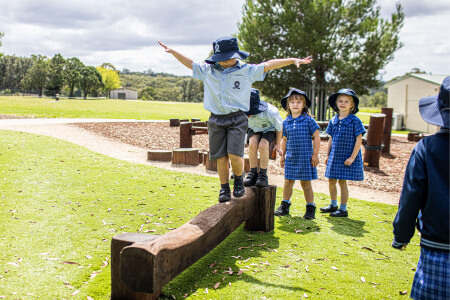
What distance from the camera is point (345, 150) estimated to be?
592 centimetres

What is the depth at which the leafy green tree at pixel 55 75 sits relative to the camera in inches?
3248

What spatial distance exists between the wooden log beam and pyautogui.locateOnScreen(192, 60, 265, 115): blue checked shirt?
122cm

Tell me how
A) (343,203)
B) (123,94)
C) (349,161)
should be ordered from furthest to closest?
(123,94) → (343,203) → (349,161)

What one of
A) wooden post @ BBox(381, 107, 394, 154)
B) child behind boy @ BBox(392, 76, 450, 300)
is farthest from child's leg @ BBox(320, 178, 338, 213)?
wooden post @ BBox(381, 107, 394, 154)

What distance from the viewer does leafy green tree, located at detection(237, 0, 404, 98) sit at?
918 inches

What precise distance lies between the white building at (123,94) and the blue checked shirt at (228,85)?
99.0 m

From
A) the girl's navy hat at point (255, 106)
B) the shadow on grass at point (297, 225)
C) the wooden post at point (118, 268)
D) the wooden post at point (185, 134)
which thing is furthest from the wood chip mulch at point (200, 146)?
the wooden post at point (118, 268)

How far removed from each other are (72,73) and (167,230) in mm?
86453

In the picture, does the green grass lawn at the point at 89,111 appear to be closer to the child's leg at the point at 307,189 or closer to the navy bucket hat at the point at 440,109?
the child's leg at the point at 307,189

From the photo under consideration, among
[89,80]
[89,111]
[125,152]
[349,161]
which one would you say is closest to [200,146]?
[125,152]

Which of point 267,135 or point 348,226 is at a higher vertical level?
point 267,135

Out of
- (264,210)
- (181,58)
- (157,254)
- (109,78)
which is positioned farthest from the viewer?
(109,78)

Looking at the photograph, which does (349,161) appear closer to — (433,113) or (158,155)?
(433,113)

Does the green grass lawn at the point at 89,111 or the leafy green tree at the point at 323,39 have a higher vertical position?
the leafy green tree at the point at 323,39
